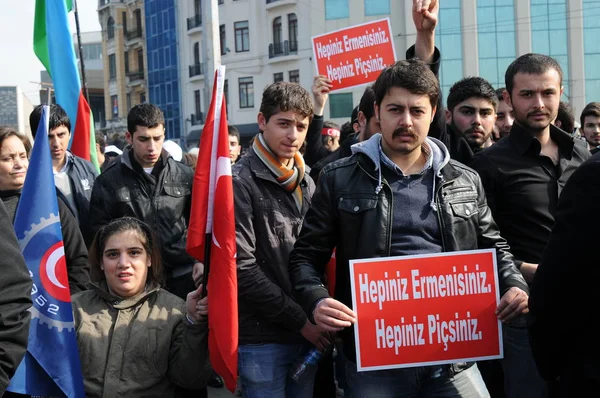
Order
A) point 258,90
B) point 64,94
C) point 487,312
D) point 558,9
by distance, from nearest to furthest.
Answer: point 487,312, point 64,94, point 558,9, point 258,90

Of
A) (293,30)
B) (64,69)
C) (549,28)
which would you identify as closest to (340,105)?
(293,30)

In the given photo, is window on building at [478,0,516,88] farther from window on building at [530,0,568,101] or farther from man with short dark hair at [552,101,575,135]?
man with short dark hair at [552,101,575,135]

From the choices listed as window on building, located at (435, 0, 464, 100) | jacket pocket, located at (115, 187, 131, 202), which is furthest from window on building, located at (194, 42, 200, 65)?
jacket pocket, located at (115, 187, 131, 202)

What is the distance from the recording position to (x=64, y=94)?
21.9 ft

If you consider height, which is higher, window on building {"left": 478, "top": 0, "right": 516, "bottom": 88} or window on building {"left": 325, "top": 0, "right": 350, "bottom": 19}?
window on building {"left": 325, "top": 0, "right": 350, "bottom": 19}

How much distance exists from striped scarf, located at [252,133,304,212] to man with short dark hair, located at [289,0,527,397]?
58 centimetres

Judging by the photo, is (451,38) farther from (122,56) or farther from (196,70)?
(122,56)

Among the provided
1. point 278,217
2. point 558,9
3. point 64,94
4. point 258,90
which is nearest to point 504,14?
point 558,9

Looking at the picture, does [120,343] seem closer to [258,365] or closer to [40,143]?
[258,365]

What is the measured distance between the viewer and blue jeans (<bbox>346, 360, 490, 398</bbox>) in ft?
9.91

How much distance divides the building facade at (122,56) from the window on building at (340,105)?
19.1 metres

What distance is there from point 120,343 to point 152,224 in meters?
1.63

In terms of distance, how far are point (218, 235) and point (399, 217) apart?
0.86m

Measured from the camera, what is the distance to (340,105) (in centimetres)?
3881
